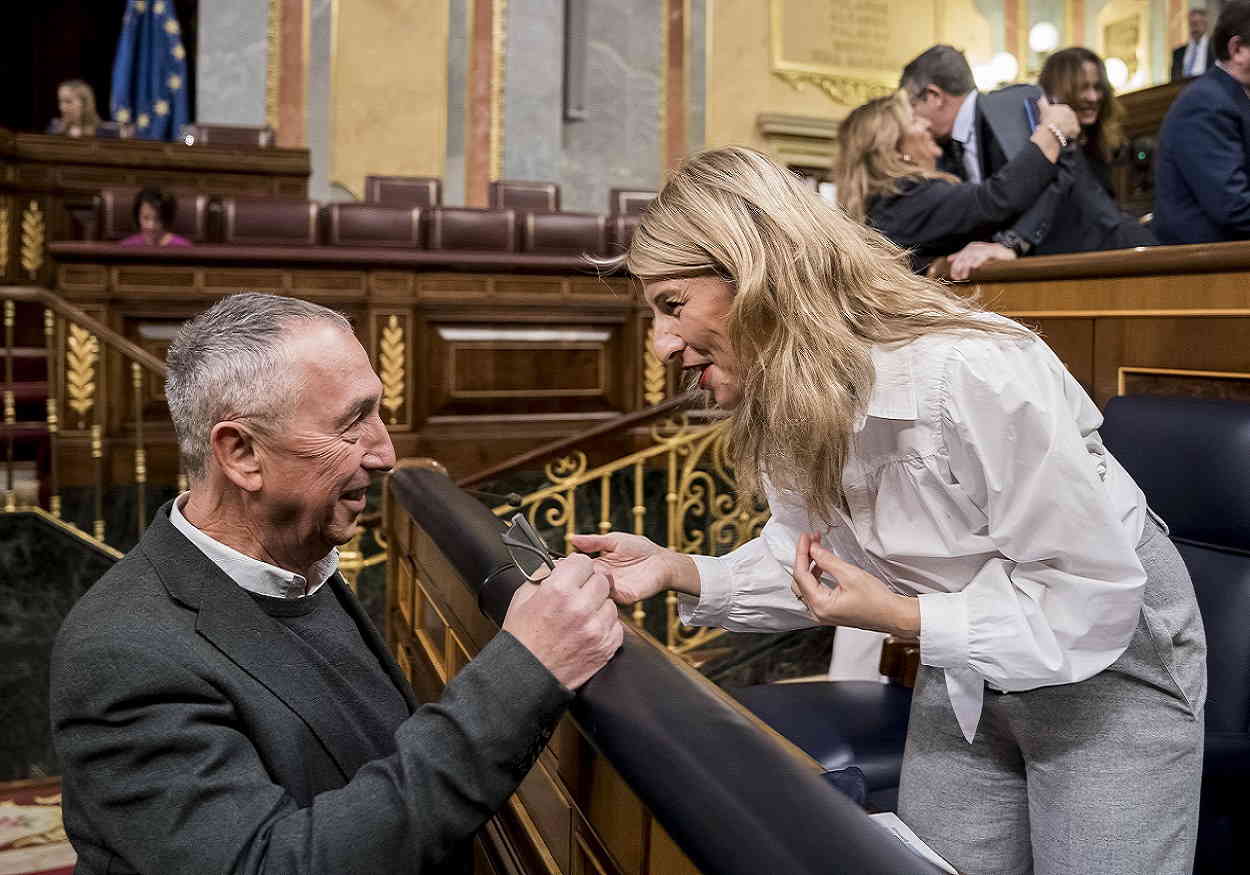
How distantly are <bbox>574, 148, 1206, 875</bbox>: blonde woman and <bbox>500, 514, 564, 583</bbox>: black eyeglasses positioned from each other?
27cm

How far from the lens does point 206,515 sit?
49.4 inches

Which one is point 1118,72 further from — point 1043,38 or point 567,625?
point 567,625

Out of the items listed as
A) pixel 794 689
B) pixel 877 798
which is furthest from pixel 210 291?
pixel 877 798

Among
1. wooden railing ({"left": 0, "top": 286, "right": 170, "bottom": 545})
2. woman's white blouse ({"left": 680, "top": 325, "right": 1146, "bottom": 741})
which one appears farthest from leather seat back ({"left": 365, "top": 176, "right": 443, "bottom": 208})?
woman's white blouse ({"left": 680, "top": 325, "right": 1146, "bottom": 741})

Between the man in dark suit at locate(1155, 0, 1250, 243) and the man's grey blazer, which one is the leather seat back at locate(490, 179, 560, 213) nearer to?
the man in dark suit at locate(1155, 0, 1250, 243)

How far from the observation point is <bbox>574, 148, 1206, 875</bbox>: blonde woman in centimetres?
119

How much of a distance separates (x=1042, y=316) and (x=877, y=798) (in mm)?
1260

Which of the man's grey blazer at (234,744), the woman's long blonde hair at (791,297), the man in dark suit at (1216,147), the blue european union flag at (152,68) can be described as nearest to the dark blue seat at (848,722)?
the woman's long blonde hair at (791,297)

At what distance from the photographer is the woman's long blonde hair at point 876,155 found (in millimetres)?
2922

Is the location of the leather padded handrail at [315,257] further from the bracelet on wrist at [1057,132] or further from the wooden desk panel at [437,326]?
the bracelet on wrist at [1057,132]

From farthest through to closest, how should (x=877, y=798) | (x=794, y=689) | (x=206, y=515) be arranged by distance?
(x=794, y=689) → (x=877, y=798) → (x=206, y=515)

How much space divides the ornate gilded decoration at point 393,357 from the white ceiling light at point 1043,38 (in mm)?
9038

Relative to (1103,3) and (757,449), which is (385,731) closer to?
(757,449)

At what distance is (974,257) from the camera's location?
2895 mm
